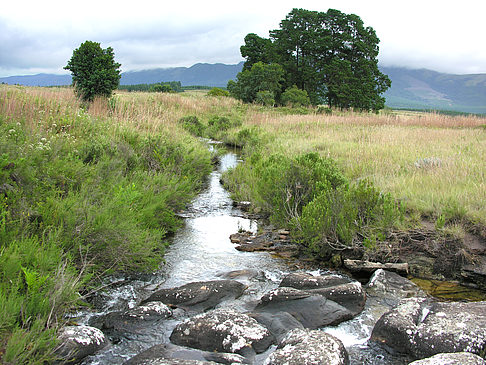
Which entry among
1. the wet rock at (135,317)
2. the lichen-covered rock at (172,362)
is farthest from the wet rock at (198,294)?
the lichen-covered rock at (172,362)

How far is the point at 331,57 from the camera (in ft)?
148

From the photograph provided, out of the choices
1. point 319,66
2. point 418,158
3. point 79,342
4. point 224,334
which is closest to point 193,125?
point 418,158

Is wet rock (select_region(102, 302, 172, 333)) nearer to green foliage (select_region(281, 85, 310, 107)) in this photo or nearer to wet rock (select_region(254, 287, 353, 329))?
wet rock (select_region(254, 287, 353, 329))

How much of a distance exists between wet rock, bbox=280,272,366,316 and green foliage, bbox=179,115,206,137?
16754mm

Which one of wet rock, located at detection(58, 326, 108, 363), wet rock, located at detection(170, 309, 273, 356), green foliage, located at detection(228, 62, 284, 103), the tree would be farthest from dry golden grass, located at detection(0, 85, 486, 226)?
green foliage, located at detection(228, 62, 284, 103)

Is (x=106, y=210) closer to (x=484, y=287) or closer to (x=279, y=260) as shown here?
(x=279, y=260)

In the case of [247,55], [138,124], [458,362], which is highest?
[247,55]

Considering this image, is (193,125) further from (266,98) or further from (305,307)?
(305,307)

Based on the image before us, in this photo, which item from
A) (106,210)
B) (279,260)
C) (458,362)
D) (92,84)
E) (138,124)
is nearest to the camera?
(458,362)

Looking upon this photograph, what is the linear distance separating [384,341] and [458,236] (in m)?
2.74

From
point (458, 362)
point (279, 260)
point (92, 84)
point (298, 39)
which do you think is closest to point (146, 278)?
point (279, 260)

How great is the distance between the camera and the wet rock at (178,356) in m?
3.57

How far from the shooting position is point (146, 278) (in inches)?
229

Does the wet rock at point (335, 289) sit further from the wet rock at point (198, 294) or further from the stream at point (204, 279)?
the wet rock at point (198, 294)
